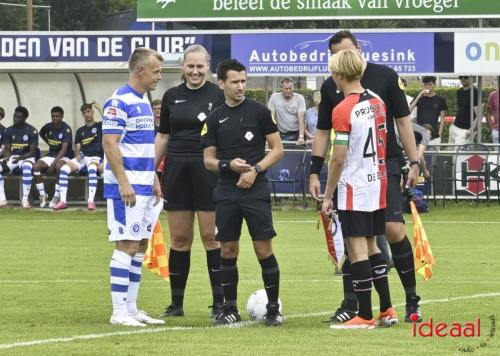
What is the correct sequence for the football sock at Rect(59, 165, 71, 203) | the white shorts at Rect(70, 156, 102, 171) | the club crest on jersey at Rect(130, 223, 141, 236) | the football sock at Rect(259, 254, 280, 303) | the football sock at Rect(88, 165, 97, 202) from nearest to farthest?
the football sock at Rect(259, 254, 280, 303)
the club crest on jersey at Rect(130, 223, 141, 236)
the football sock at Rect(88, 165, 97, 202)
the football sock at Rect(59, 165, 71, 203)
the white shorts at Rect(70, 156, 102, 171)

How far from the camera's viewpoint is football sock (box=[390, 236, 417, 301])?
954cm

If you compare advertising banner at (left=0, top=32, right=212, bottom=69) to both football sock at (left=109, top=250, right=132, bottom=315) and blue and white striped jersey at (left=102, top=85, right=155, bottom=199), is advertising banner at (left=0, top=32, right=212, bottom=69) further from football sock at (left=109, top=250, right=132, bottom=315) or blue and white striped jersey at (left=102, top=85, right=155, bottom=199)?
football sock at (left=109, top=250, right=132, bottom=315)

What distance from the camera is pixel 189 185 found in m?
10.3

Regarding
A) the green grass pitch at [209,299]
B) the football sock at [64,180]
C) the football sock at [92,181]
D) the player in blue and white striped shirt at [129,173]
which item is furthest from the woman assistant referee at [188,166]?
the football sock at [64,180]

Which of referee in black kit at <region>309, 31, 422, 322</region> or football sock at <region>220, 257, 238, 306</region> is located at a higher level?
referee in black kit at <region>309, 31, 422, 322</region>

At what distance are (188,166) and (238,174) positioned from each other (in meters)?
1.02

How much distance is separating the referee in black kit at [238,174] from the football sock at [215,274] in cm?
64

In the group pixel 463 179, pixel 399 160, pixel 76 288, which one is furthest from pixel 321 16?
pixel 399 160

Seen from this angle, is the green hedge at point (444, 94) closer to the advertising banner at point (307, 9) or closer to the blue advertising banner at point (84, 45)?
the advertising banner at point (307, 9)

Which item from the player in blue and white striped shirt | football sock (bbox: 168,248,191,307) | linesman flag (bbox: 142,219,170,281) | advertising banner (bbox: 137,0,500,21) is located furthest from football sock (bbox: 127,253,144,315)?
advertising banner (bbox: 137,0,500,21)

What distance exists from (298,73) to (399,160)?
1565 centimetres

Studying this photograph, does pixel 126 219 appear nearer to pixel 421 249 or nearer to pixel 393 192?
pixel 393 192

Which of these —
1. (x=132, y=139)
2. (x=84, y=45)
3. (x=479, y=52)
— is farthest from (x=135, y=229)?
(x=479, y=52)

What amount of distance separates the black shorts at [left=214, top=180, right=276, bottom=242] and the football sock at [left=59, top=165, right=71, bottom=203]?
46.7 ft
